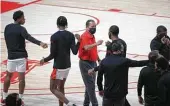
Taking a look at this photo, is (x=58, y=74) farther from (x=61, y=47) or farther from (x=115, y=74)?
(x=115, y=74)

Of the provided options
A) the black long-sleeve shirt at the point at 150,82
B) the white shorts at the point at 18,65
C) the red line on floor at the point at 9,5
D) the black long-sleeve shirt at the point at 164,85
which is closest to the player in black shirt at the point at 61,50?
the white shorts at the point at 18,65

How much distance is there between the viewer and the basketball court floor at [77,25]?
12633 millimetres

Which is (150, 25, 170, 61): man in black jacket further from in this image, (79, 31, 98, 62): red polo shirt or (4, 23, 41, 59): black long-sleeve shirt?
(4, 23, 41, 59): black long-sleeve shirt

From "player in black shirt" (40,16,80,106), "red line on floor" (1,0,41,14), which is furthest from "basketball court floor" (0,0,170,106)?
"player in black shirt" (40,16,80,106)

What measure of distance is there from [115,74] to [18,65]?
10.7 ft

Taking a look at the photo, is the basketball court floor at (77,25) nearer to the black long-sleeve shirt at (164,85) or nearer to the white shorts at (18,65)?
the white shorts at (18,65)

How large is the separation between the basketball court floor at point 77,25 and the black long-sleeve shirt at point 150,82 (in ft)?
10.9

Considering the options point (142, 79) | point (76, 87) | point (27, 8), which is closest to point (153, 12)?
point (27, 8)

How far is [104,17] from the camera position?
68.7ft

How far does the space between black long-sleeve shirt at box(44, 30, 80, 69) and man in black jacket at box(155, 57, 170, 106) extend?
8.59 feet

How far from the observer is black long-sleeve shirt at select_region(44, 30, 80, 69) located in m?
10.4

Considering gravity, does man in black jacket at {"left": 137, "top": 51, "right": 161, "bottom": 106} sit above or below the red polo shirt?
below

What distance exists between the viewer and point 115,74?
339 inches

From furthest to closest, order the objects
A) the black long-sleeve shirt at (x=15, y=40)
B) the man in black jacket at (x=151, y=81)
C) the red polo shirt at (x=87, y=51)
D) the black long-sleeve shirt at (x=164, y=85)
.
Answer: the black long-sleeve shirt at (x=15, y=40) → the red polo shirt at (x=87, y=51) → the man in black jacket at (x=151, y=81) → the black long-sleeve shirt at (x=164, y=85)
